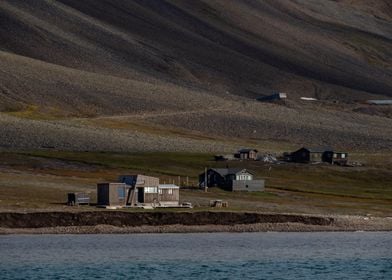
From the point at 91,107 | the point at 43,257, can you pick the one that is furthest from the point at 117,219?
the point at 91,107

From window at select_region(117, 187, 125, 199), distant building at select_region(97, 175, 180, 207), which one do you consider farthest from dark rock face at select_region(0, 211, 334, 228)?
window at select_region(117, 187, 125, 199)

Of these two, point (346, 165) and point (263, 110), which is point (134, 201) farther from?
point (263, 110)

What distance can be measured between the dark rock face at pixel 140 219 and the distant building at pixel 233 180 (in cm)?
1896

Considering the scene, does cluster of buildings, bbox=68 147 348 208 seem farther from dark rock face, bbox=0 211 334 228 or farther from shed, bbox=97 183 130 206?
dark rock face, bbox=0 211 334 228

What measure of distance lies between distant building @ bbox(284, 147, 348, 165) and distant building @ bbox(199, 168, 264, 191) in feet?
93.6

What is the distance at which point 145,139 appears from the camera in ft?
489

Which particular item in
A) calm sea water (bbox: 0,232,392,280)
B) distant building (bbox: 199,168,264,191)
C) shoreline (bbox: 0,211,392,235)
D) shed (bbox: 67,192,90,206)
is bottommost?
calm sea water (bbox: 0,232,392,280)

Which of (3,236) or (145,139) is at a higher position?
(145,139)

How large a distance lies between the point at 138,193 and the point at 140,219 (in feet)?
31.7

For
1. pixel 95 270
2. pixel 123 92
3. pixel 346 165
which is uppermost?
pixel 123 92

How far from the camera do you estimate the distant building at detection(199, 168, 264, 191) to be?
107 metres

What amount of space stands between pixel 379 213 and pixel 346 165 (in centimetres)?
3979

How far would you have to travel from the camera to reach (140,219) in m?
84.0

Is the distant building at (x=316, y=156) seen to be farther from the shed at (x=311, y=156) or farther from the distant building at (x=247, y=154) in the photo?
the distant building at (x=247, y=154)
